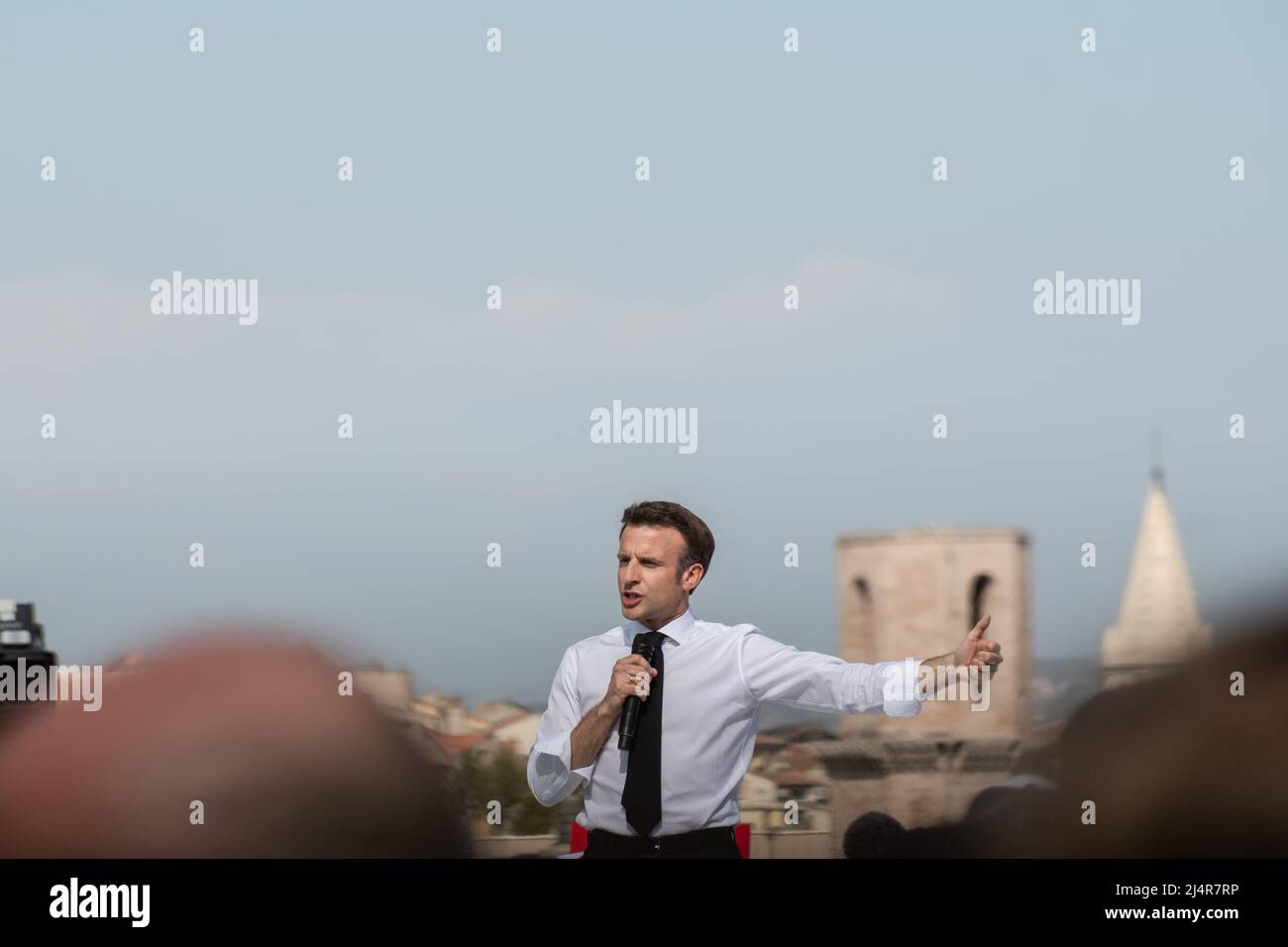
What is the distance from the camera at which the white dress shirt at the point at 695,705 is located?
8.96m

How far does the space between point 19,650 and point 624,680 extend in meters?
4.18

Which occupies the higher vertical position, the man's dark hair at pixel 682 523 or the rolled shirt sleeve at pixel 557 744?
the man's dark hair at pixel 682 523

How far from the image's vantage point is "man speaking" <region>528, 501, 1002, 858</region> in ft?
29.2

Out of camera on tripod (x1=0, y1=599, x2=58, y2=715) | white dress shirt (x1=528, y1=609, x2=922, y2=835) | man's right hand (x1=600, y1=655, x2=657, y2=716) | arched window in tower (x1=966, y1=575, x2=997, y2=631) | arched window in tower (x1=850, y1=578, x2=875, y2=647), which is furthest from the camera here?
arched window in tower (x1=850, y1=578, x2=875, y2=647)

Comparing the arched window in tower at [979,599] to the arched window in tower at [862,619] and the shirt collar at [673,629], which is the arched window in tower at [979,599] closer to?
the arched window in tower at [862,619]

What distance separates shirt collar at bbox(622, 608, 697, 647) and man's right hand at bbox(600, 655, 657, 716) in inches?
12.5

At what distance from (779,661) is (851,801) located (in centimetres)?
442

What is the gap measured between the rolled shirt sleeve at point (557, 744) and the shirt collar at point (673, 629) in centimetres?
32

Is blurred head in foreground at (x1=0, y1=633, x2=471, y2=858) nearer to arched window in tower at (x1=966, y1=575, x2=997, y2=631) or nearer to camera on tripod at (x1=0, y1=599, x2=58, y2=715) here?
camera on tripod at (x1=0, y1=599, x2=58, y2=715)

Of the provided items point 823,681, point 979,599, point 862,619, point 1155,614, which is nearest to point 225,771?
point 823,681

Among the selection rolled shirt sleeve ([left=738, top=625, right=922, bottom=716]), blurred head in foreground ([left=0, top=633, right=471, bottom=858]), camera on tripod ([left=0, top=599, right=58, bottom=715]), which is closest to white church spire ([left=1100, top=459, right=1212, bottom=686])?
rolled shirt sleeve ([left=738, top=625, right=922, bottom=716])

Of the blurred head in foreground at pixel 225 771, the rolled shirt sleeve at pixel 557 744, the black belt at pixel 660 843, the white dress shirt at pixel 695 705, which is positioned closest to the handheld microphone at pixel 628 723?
the white dress shirt at pixel 695 705
